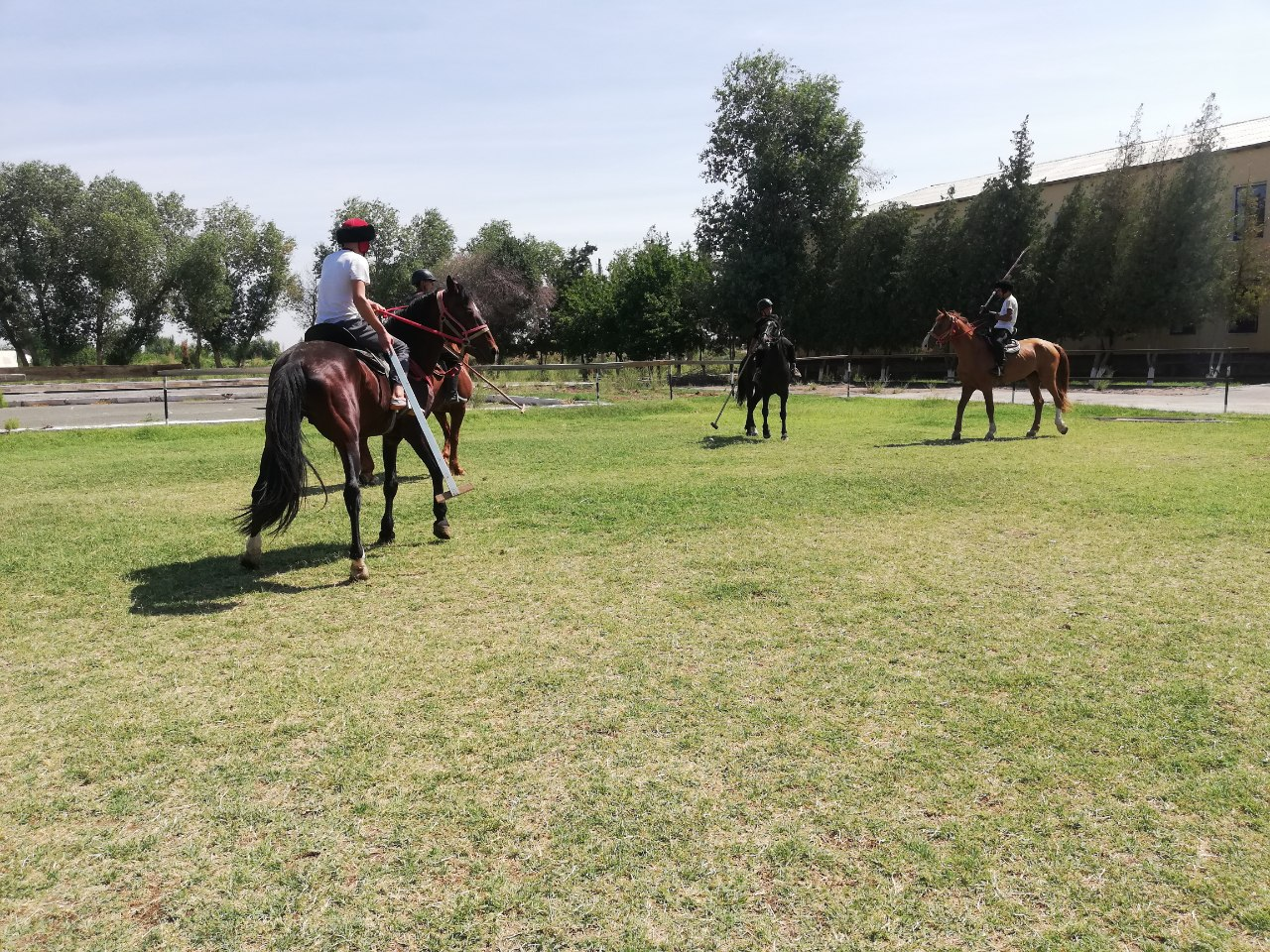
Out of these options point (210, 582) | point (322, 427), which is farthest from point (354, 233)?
point (210, 582)

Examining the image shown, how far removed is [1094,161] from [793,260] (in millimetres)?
17775

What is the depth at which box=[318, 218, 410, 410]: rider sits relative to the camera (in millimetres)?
6688

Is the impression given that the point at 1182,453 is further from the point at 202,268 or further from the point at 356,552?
the point at 202,268

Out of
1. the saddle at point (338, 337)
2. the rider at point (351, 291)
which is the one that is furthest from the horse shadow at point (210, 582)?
the rider at point (351, 291)

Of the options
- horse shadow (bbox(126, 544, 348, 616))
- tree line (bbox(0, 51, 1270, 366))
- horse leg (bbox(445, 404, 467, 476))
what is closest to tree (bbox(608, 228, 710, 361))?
tree line (bbox(0, 51, 1270, 366))

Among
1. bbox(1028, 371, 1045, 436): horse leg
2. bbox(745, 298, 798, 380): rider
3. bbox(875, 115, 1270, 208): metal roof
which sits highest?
bbox(875, 115, 1270, 208): metal roof

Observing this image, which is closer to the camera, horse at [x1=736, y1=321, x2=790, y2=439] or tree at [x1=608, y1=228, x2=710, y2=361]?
horse at [x1=736, y1=321, x2=790, y2=439]

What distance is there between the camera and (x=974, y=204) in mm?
37156

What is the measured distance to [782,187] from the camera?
41.7 metres

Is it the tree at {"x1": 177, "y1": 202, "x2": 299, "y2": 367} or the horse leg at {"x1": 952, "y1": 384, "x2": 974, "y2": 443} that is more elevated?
the tree at {"x1": 177, "y1": 202, "x2": 299, "y2": 367}

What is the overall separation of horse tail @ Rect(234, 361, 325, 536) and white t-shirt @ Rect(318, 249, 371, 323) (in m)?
0.85

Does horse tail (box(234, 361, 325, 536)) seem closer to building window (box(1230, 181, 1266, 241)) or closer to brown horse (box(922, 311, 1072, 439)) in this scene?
brown horse (box(922, 311, 1072, 439))

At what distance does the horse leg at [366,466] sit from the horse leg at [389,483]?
233mm

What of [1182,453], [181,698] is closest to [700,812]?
[181,698]
